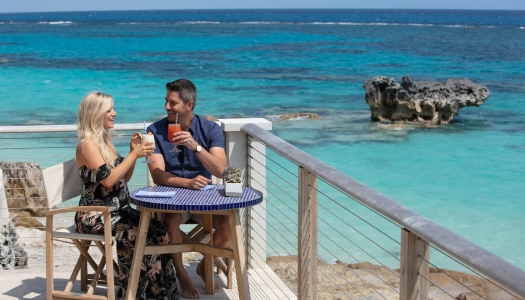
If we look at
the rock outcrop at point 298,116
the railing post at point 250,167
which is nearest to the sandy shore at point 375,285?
the railing post at point 250,167

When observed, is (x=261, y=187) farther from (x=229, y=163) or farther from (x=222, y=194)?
(x=222, y=194)

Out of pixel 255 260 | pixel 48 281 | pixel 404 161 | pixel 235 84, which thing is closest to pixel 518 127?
pixel 404 161

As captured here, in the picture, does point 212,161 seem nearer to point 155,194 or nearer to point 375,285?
point 155,194

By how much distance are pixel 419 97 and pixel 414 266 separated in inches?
652

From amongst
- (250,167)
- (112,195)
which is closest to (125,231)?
(112,195)

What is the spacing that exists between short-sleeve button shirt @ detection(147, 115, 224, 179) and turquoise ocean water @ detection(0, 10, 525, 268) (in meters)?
5.01

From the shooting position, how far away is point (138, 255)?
3.75m

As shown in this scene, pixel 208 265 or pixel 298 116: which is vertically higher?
pixel 208 265

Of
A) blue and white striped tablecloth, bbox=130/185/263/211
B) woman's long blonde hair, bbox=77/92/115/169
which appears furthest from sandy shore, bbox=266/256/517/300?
woman's long blonde hair, bbox=77/92/115/169

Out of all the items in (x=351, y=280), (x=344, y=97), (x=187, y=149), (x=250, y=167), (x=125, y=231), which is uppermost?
(x=187, y=149)

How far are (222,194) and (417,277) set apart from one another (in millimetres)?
1626

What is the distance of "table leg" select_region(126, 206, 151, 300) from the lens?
3.72 metres

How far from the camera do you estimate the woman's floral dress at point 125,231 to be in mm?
3967

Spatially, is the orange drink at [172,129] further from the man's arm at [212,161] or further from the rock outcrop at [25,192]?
the rock outcrop at [25,192]
